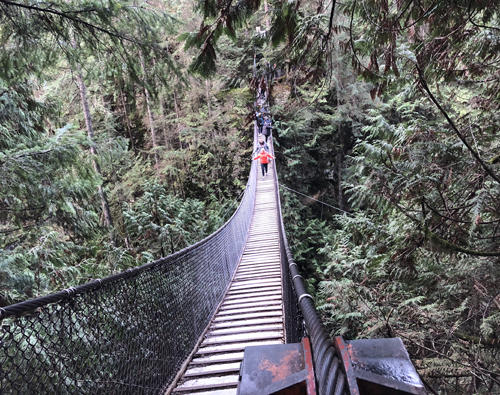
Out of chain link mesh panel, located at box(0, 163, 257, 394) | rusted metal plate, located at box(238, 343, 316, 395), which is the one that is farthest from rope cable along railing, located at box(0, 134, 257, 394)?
rusted metal plate, located at box(238, 343, 316, 395)

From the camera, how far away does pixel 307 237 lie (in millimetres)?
10242

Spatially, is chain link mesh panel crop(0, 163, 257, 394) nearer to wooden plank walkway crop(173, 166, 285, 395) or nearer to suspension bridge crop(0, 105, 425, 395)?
suspension bridge crop(0, 105, 425, 395)

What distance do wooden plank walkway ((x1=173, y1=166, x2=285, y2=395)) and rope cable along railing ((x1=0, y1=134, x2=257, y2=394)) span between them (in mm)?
142

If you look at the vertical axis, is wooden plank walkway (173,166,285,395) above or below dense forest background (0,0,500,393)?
below

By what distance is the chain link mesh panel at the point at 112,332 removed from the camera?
3.51 feet

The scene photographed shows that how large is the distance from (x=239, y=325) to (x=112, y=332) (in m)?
1.55

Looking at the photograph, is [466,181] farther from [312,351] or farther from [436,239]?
[312,351]

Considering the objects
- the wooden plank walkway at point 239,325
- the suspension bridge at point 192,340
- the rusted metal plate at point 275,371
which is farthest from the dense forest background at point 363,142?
the rusted metal plate at point 275,371

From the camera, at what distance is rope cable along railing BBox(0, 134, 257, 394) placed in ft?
3.51

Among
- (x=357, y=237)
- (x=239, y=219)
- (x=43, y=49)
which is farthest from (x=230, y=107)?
(x=43, y=49)

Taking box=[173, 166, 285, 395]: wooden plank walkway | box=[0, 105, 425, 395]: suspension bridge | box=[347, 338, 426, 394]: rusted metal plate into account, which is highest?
box=[347, 338, 426, 394]: rusted metal plate

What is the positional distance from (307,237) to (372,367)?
1007 cm

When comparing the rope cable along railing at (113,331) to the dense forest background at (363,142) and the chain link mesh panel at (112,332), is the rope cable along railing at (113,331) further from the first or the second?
the dense forest background at (363,142)

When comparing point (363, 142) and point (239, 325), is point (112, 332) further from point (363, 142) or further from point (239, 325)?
point (363, 142)
